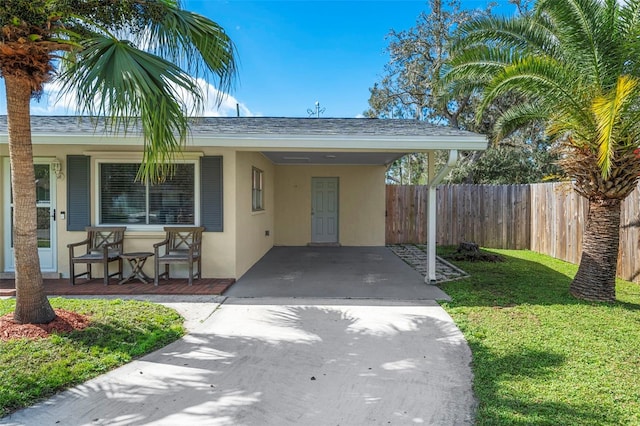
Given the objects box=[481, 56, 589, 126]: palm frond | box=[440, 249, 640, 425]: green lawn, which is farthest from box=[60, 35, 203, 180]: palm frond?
box=[481, 56, 589, 126]: palm frond

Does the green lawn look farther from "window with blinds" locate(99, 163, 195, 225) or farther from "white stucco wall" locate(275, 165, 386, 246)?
"white stucco wall" locate(275, 165, 386, 246)

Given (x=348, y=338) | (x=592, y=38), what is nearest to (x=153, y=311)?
(x=348, y=338)

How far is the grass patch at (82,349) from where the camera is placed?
2.96 metres

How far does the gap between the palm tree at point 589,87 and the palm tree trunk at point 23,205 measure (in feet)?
19.8

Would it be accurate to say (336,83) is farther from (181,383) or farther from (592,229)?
(181,383)

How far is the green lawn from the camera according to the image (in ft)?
8.78

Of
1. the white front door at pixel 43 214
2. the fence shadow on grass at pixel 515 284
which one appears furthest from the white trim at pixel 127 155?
the fence shadow on grass at pixel 515 284

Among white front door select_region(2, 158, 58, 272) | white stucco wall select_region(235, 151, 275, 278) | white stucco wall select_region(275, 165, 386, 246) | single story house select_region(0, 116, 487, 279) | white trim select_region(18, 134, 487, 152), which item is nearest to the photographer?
white trim select_region(18, 134, 487, 152)

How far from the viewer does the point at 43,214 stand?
682 cm

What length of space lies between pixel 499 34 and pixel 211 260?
6.30 metres

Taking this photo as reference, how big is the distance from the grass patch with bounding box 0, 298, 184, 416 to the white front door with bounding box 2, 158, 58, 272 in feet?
6.52

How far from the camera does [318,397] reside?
295cm

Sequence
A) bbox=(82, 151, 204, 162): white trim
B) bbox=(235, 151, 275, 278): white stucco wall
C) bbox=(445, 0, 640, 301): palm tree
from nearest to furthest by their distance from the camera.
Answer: bbox=(445, 0, 640, 301): palm tree
bbox=(82, 151, 204, 162): white trim
bbox=(235, 151, 275, 278): white stucco wall

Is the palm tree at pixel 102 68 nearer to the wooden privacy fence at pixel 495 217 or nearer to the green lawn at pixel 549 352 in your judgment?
the green lawn at pixel 549 352
